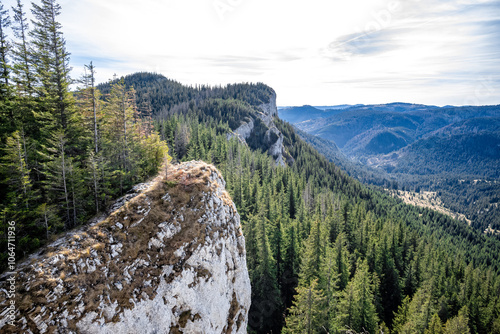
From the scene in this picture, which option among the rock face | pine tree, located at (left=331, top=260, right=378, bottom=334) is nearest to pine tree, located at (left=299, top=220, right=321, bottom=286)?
pine tree, located at (left=331, top=260, right=378, bottom=334)

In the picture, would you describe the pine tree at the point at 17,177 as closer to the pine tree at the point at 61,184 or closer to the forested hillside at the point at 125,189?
the forested hillside at the point at 125,189

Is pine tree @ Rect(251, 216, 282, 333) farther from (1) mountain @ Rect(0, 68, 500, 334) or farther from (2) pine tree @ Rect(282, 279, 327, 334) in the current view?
(2) pine tree @ Rect(282, 279, 327, 334)

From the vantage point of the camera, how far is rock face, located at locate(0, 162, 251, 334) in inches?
498

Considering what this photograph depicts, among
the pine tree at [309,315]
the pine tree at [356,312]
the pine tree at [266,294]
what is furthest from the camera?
the pine tree at [266,294]

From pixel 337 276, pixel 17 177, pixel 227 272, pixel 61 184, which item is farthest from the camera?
pixel 337 276

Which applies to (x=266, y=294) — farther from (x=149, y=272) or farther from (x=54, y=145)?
(x=54, y=145)

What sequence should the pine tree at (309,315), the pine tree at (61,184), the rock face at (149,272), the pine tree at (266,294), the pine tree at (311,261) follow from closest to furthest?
the rock face at (149,272) → the pine tree at (61,184) → the pine tree at (309,315) → the pine tree at (311,261) → the pine tree at (266,294)

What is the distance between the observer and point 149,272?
1620cm

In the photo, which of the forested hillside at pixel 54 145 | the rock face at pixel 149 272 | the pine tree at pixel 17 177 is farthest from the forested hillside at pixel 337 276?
the pine tree at pixel 17 177

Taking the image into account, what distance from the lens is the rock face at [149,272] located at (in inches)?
498

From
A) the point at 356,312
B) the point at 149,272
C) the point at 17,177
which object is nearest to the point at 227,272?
the point at 149,272

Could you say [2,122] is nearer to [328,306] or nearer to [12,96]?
[12,96]

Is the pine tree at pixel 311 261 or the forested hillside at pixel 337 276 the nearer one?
the forested hillside at pixel 337 276

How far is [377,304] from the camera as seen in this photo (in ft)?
119
